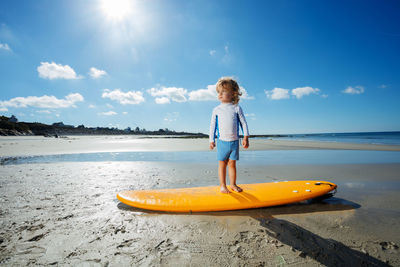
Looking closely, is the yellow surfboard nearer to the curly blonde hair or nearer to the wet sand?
the curly blonde hair

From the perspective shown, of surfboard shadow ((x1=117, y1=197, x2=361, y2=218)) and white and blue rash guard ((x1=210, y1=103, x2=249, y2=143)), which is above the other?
white and blue rash guard ((x1=210, y1=103, x2=249, y2=143))

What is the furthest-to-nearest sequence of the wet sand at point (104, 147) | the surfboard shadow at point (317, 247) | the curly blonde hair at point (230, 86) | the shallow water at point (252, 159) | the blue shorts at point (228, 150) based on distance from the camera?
1. the wet sand at point (104, 147)
2. the shallow water at point (252, 159)
3. the curly blonde hair at point (230, 86)
4. the blue shorts at point (228, 150)
5. the surfboard shadow at point (317, 247)

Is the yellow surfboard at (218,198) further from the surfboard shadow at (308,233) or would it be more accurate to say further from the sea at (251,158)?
the sea at (251,158)

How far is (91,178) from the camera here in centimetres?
455

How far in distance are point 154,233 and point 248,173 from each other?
381 cm

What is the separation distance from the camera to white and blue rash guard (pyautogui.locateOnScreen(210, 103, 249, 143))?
3.14 m

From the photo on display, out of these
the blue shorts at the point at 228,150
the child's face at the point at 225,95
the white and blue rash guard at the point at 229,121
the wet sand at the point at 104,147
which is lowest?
the wet sand at the point at 104,147

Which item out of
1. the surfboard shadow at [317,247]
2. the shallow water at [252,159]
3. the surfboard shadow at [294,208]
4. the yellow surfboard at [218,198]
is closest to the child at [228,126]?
the yellow surfboard at [218,198]

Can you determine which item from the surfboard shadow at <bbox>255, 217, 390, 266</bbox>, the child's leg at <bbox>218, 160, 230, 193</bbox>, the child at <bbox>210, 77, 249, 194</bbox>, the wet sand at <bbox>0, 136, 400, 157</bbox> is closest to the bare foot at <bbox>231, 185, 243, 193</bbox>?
the child at <bbox>210, 77, 249, 194</bbox>

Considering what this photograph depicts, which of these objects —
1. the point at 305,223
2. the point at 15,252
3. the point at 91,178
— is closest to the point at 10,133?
the point at 91,178

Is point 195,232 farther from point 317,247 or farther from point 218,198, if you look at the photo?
point 317,247

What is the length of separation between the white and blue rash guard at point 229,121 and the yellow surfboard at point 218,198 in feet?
3.03

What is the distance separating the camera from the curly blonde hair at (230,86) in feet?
10.5

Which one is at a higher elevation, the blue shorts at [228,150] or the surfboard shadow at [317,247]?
the blue shorts at [228,150]
